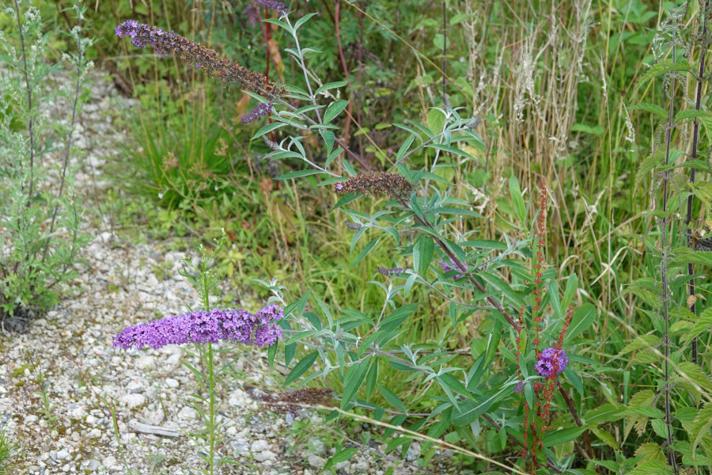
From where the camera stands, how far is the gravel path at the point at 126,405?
2.86 metres

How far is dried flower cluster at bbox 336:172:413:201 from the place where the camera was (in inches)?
82.6

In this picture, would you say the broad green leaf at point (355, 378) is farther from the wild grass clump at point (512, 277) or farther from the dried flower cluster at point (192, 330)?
the dried flower cluster at point (192, 330)

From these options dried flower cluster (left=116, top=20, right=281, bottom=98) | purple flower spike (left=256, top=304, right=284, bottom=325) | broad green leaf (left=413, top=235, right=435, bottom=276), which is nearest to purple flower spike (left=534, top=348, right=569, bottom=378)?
broad green leaf (left=413, top=235, right=435, bottom=276)

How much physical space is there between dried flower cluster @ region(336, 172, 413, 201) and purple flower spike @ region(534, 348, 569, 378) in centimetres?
57

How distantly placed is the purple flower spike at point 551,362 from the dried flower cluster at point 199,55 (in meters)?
0.95

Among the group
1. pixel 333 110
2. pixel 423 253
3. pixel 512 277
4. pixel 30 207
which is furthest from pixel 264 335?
pixel 30 207

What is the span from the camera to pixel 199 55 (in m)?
2.14

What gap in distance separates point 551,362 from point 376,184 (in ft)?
2.14

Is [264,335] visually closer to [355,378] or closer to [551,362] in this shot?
[355,378]

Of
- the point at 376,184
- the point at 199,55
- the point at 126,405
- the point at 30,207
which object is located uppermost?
the point at 199,55

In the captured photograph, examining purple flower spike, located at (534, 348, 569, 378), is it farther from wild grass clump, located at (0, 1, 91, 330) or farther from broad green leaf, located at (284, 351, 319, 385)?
wild grass clump, located at (0, 1, 91, 330)

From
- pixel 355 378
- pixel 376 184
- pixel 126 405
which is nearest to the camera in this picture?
pixel 376 184

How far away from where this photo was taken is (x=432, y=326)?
136 inches

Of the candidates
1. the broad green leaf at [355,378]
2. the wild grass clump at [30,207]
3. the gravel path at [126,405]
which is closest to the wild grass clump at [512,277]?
the broad green leaf at [355,378]
